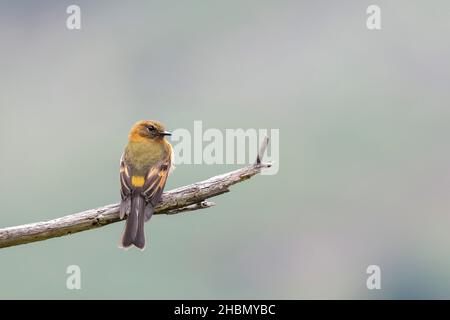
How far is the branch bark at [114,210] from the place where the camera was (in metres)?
18.4

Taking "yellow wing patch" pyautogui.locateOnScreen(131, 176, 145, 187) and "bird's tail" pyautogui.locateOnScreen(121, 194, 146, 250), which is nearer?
"bird's tail" pyautogui.locateOnScreen(121, 194, 146, 250)

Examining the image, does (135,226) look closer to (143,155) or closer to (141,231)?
(141,231)

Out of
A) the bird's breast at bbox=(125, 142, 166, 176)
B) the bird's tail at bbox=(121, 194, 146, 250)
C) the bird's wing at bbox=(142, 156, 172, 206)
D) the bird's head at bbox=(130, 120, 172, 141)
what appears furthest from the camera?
the bird's head at bbox=(130, 120, 172, 141)

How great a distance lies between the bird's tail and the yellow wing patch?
0.37m

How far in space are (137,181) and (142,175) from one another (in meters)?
0.21

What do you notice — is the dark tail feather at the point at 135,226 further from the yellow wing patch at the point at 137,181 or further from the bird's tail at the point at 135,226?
the yellow wing patch at the point at 137,181

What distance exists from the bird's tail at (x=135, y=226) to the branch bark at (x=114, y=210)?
281 mm

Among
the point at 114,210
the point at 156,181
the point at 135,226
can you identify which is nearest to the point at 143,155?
the point at 156,181

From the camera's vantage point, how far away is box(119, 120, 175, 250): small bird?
19.8 meters

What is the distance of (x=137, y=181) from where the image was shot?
66.8 ft

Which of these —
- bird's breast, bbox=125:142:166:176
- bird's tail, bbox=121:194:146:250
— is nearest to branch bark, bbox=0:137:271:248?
bird's tail, bbox=121:194:146:250

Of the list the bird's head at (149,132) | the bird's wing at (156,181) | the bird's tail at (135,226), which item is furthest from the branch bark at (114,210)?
the bird's head at (149,132)

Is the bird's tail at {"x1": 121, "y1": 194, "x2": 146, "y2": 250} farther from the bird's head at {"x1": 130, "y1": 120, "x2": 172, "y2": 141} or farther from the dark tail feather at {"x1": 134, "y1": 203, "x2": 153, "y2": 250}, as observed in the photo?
the bird's head at {"x1": 130, "y1": 120, "x2": 172, "y2": 141}
